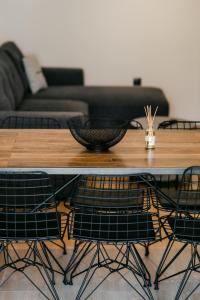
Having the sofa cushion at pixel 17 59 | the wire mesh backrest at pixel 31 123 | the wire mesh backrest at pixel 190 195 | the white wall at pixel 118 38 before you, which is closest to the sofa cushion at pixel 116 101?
the sofa cushion at pixel 17 59

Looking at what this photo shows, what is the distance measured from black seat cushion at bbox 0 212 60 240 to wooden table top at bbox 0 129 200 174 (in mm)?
258

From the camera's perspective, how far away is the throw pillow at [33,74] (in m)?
5.53

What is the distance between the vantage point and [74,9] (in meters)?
6.15

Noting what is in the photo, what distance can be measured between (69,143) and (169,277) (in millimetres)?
915

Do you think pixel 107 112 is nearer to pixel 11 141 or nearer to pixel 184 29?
pixel 184 29

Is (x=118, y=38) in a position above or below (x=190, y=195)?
above

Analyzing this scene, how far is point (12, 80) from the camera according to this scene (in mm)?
4715

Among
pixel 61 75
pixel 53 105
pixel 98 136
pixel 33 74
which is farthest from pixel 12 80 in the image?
pixel 98 136

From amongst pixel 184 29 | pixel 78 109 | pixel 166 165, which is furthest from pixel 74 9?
pixel 166 165

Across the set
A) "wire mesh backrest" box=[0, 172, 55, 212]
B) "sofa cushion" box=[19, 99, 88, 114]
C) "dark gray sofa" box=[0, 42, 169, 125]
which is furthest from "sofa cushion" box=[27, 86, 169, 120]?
"wire mesh backrest" box=[0, 172, 55, 212]

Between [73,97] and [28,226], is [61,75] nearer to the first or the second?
[73,97]

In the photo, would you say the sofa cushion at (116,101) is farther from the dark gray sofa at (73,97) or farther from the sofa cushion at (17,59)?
the sofa cushion at (17,59)

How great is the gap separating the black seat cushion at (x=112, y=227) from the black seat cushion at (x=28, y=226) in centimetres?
11

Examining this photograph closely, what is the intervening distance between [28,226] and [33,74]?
3.44 metres
